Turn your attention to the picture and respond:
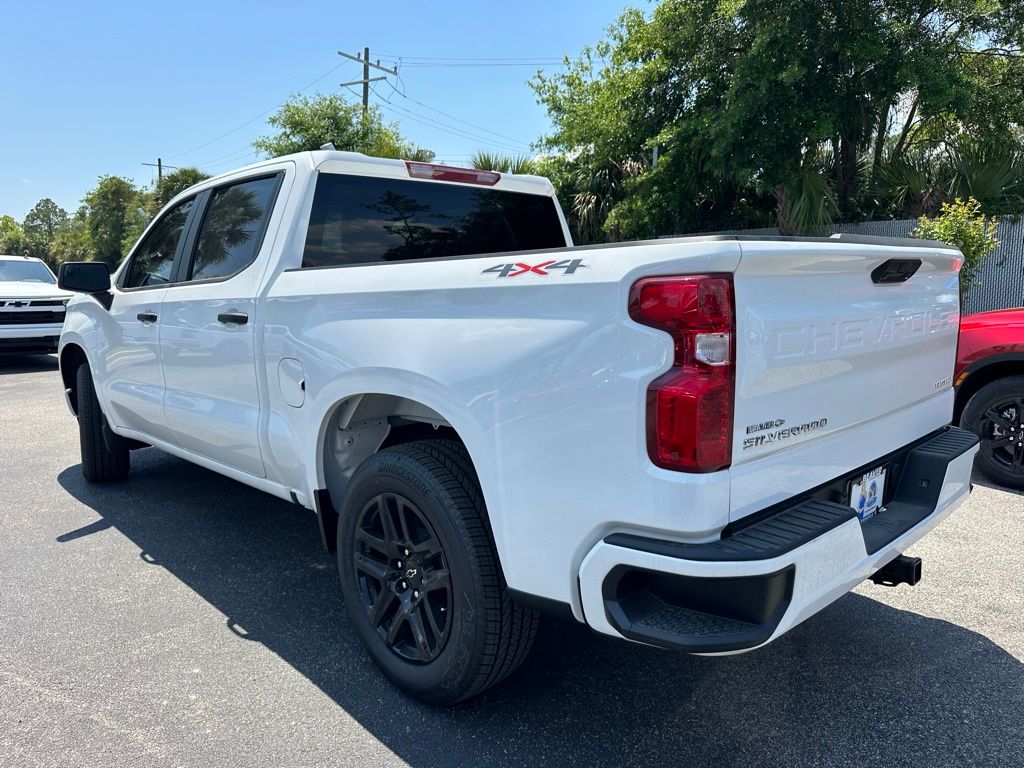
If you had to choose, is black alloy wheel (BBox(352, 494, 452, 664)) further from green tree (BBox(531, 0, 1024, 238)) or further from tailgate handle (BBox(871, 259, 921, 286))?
green tree (BBox(531, 0, 1024, 238))

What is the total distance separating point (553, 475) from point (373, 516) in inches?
36.8

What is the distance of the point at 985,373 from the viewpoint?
5129 mm

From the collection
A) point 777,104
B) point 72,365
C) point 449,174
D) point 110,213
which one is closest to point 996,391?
point 449,174

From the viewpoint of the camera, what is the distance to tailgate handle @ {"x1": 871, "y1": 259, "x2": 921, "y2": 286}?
239 centimetres

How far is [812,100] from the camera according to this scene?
428 inches

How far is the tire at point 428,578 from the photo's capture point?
7.57 feet

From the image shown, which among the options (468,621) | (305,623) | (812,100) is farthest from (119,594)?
(812,100)

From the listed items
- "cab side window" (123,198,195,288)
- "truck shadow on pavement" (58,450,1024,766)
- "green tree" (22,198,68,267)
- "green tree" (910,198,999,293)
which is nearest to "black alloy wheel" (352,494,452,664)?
"truck shadow on pavement" (58,450,1024,766)

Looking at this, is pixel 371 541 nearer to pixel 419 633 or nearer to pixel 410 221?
pixel 419 633

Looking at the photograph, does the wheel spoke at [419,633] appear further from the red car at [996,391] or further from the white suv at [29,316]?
the white suv at [29,316]

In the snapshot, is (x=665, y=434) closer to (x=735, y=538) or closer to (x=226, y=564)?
(x=735, y=538)

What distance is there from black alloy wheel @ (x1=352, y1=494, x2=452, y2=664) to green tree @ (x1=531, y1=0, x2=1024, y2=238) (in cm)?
977

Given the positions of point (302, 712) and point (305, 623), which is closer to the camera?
point (302, 712)

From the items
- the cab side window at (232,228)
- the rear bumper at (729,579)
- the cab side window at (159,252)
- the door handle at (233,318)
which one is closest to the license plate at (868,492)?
the rear bumper at (729,579)
